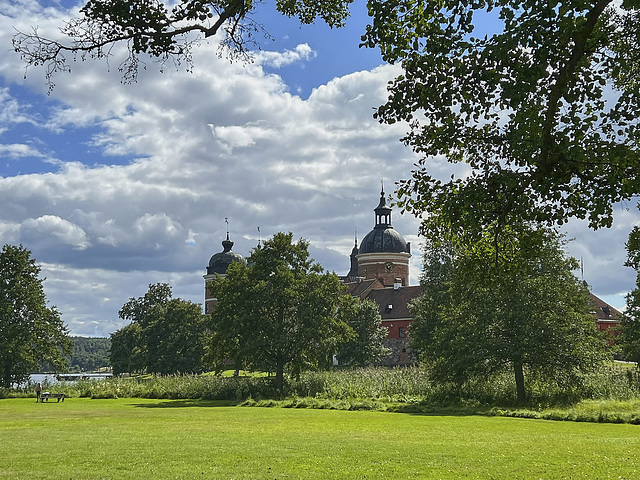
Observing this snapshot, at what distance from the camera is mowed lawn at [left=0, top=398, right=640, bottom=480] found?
11.7m

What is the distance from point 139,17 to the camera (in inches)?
356

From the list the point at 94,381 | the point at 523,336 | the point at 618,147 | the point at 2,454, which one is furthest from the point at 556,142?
the point at 94,381

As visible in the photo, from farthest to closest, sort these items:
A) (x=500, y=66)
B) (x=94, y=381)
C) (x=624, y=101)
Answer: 1. (x=94, y=381)
2. (x=624, y=101)
3. (x=500, y=66)

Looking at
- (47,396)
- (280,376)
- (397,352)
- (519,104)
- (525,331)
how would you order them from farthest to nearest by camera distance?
(397,352)
(280,376)
(47,396)
(525,331)
(519,104)

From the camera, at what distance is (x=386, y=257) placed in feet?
317

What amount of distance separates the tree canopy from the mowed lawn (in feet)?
47.4

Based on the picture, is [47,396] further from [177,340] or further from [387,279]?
[387,279]

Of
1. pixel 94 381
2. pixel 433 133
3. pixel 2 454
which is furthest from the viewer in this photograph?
pixel 94 381

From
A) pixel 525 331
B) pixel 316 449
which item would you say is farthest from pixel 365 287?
pixel 316 449

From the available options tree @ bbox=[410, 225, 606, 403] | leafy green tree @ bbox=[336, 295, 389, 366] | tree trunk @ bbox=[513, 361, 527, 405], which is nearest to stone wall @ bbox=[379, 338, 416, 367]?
leafy green tree @ bbox=[336, 295, 389, 366]

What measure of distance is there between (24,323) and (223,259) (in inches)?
2215

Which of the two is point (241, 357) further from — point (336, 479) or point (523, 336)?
point (336, 479)

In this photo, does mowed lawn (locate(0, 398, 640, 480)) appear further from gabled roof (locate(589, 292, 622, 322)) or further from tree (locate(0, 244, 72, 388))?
gabled roof (locate(589, 292, 622, 322))

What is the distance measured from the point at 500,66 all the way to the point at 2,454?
12.0 m
